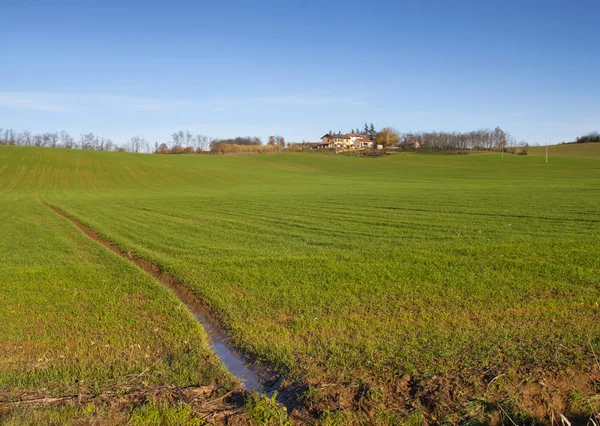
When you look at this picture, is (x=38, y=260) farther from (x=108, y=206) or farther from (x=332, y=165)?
(x=332, y=165)

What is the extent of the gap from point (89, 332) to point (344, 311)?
4.42 m

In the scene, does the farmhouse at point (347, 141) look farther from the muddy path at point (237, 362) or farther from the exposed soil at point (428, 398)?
the exposed soil at point (428, 398)

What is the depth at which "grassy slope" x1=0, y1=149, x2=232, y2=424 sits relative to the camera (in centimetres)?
612

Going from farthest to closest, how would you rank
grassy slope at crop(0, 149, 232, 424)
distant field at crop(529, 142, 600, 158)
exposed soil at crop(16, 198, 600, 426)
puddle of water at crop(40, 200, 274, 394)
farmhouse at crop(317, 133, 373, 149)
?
1. farmhouse at crop(317, 133, 373, 149)
2. distant field at crop(529, 142, 600, 158)
3. puddle of water at crop(40, 200, 274, 394)
4. grassy slope at crop(0, 149, 232, 424)
5. exposed soil at crop(16, 198, 600, 426)

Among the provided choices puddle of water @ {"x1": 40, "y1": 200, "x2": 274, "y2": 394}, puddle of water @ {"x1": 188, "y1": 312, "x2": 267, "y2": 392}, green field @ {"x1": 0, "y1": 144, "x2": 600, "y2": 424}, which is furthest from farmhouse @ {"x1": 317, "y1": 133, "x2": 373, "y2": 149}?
puddle of water @ {"x1": 188, "y1": 312, "x2": 267, "y2": 392}

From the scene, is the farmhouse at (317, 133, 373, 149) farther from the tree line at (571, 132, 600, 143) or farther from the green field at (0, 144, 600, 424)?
the green field at (0, 144, 600, 424)

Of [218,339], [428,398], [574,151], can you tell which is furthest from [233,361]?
[574,151]

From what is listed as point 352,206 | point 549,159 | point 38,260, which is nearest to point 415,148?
point 549,159

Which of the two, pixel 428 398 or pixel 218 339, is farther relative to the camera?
pixel 218 339

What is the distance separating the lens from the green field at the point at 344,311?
18.7 feet

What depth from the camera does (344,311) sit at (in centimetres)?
875

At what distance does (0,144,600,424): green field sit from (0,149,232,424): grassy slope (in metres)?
0.04

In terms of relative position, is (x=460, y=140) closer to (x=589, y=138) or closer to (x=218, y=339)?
(x=589, y=138)

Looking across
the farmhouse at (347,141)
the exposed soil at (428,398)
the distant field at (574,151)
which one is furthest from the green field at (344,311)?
the farmhouse at (347,141)
